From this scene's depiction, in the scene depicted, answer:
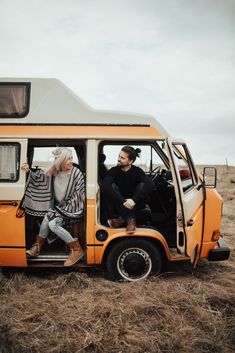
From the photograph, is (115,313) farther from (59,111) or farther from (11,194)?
(59,111)

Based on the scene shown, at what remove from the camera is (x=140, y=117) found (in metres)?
5.66

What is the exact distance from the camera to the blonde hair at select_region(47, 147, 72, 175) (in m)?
5.62

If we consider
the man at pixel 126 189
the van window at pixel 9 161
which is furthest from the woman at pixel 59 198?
the man at pixel 126 189

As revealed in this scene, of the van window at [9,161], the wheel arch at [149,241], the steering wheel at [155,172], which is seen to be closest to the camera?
the van window at [9,161]

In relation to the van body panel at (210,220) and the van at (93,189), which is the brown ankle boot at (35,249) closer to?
the van at (93,189)

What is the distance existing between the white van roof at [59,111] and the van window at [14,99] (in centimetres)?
6

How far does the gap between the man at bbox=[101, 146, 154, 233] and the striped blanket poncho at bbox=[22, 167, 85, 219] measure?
0.44m

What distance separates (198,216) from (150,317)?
176 cm

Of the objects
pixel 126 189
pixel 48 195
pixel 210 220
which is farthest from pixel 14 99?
pixel 210 220

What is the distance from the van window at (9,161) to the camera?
18.1ft

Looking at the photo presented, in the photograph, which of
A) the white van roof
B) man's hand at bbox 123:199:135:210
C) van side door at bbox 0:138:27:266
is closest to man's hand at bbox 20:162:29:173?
van side door at bbox 0:138:27:266

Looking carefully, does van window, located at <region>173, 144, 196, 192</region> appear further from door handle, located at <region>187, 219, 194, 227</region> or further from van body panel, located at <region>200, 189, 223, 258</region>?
door handle, located at <region>187, 219, 194, 227</region>

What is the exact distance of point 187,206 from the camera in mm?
5492

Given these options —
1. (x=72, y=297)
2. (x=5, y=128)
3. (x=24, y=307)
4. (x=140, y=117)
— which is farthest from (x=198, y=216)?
(x=5, y=128)
